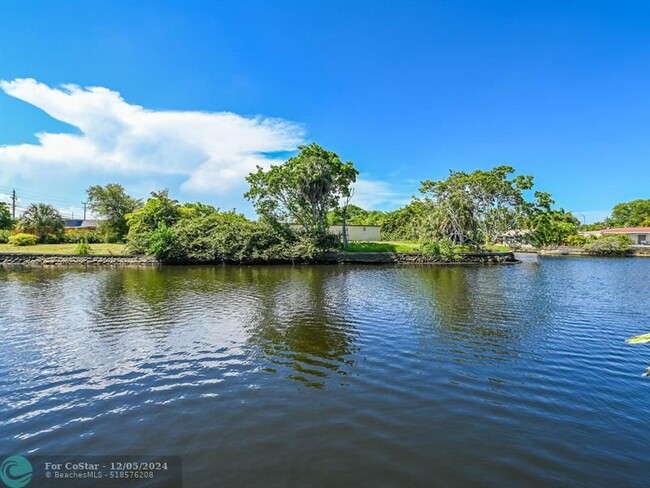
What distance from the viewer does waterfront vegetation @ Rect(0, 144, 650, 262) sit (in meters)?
41.1

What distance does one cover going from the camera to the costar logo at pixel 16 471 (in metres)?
5.00

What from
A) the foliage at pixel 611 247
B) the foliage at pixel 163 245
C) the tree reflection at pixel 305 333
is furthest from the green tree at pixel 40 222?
the foliage at pixel 611 247

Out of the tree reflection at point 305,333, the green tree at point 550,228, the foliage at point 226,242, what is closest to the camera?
the tree reflection at point 305,333

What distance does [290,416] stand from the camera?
22.0ft

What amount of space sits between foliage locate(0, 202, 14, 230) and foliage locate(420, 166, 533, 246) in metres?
63.7

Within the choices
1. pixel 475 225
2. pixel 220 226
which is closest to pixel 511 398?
pixel 220 226

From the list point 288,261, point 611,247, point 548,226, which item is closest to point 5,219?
point 288,261

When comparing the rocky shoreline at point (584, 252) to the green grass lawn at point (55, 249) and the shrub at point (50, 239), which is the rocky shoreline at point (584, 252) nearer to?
the green grass lawn at point (55, 249)

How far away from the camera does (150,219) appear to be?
155ft

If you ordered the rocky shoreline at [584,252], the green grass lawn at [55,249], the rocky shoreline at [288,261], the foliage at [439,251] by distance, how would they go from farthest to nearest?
the rocky shoreline at [584,252] < the foliage at [439,251] < the green grass lawn at [55,249] < the rocky shoreline at [288,261]

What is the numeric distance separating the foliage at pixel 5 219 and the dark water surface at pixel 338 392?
5347cm

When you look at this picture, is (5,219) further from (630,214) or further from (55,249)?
(630,214)

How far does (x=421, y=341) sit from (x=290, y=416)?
6.08 meters

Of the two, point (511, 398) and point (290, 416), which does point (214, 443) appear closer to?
point (290, 416)
